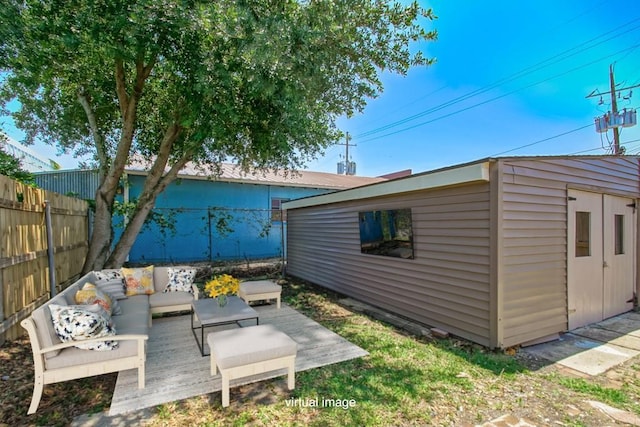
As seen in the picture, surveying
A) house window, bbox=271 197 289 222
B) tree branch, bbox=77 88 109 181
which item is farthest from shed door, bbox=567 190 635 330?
house window, bbox=271 197 289 222

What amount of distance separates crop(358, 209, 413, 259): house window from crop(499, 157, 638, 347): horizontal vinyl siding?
1551mm

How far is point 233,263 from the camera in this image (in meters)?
10.6

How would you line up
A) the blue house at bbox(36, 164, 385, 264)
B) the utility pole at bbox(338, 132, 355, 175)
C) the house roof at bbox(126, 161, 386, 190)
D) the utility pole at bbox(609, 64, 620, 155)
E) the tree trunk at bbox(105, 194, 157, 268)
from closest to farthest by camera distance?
the tree trunk at bbox(105, 194, 157, 268) < the house roof at bbox(126, 161, 386, 190) < the blue house at bbox(36, 164, 385, 264) < the utility pole at bbox(609, 64, 620, 155) < the utility pole at bbox(338, 132, 355, 175)

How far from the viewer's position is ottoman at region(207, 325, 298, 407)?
110 inches

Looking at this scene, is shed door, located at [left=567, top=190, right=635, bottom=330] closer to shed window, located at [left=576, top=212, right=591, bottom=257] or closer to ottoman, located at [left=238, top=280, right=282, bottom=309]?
shed window, located at [left=576, top=212, right=591, bottom=257]

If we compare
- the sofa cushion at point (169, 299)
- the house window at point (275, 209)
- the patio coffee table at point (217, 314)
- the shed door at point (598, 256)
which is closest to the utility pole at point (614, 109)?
the shed door at point (598, 256)

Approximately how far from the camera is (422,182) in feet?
15.5

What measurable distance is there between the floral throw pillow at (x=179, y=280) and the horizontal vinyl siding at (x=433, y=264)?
328 centimetres

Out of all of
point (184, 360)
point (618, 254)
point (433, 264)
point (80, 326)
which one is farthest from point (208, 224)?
point (618, 254)

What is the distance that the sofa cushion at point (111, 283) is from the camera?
483 cm

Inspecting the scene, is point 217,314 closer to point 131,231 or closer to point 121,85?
point 131,231

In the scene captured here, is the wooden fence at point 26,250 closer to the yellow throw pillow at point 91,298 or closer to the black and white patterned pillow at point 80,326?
the yellow throw pillow at point 91,298

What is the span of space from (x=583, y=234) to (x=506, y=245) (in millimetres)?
1968

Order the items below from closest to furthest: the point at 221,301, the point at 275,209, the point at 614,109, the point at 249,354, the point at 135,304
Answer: the point at 249,354 → the point at 221,301 → the point at 135,304 → the point at 614,109 → the point at 275,209
